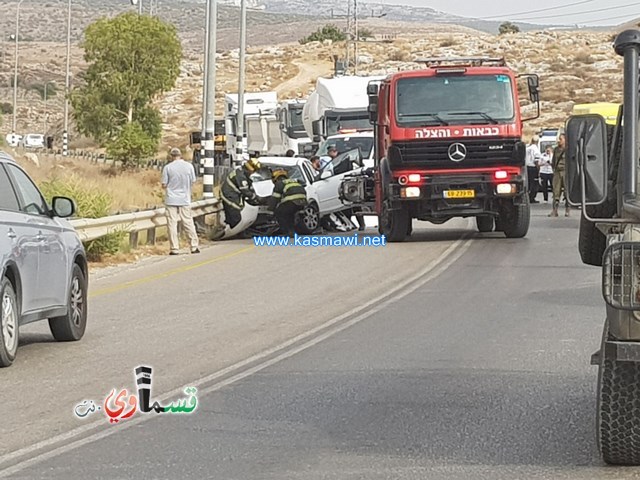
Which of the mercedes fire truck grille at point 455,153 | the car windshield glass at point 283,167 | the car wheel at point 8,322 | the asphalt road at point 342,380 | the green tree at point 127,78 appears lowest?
the asphalt road at point 342,380

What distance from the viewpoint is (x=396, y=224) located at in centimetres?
2528

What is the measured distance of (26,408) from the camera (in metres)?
9.84

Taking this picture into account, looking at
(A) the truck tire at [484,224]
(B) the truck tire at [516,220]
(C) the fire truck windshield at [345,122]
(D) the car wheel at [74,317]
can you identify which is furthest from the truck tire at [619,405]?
(C) the fire truck windshield at [345,122]

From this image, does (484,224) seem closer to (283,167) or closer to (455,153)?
(455,153)

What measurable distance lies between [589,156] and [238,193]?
19964 millimetres

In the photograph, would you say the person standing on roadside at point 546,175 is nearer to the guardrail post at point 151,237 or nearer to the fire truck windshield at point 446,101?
the fire truck windshield at point 446,101

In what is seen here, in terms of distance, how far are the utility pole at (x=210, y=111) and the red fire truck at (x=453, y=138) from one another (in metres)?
6.31

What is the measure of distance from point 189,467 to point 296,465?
581 mm

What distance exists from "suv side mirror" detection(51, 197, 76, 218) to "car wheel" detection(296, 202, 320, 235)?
1500 centimetres

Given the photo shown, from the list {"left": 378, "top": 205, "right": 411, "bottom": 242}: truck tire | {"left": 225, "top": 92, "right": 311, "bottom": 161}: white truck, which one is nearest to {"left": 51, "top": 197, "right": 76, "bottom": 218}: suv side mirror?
{"left": 378, "top": 205, "right": 411, "bottom": 242}: truck tire

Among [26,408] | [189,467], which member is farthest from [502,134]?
[189,467]

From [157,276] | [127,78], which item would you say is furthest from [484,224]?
[127,78]

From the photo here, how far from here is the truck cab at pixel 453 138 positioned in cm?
2397

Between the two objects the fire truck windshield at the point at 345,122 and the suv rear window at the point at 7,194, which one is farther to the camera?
the fire truck windshield at the point at 345,122
